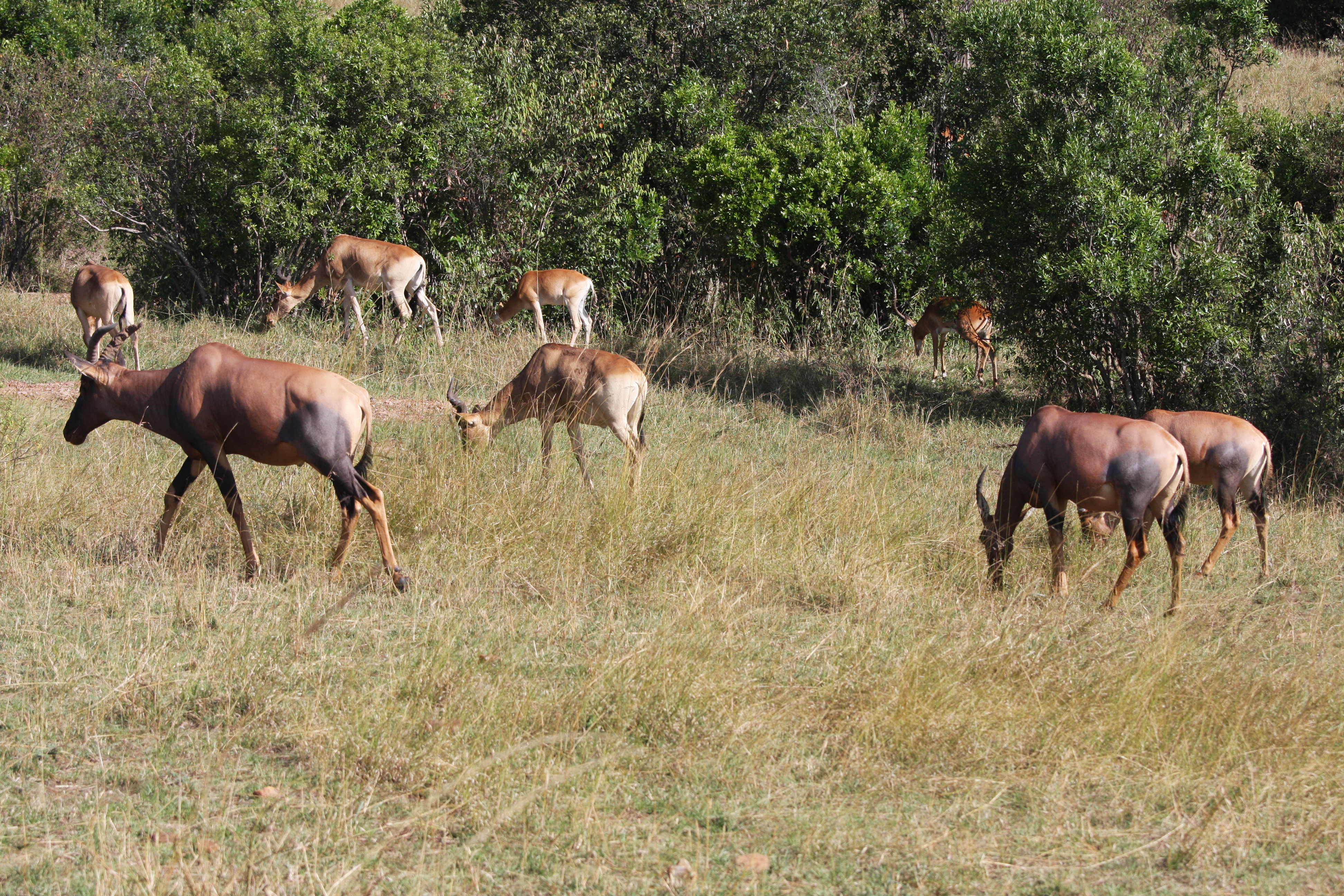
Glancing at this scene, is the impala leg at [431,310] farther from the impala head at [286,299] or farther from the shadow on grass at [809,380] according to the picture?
the shadow on grass at [809,380]

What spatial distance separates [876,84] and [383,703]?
17.2 meters

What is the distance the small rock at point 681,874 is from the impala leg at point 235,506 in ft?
13.0

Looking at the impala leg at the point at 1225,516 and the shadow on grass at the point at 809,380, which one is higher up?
the impala leg at the point at 1225,516

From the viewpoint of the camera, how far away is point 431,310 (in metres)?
16.3

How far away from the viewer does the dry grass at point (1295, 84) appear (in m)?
27.9

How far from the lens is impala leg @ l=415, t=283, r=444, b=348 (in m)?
15.6

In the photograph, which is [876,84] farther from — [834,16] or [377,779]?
[377,779]

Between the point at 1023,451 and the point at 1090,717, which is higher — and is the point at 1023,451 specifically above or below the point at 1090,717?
above

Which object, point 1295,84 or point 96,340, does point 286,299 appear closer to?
point 96,340

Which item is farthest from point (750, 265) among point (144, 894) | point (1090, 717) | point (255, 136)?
point (144, 894)

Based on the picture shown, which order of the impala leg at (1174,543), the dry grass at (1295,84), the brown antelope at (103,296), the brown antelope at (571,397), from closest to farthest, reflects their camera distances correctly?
1. the impala leg at (1174,543)
2. the brown antelope at (571,397)
3. the brown antelope at (103,296)
4. the dry grass at (1295,84)

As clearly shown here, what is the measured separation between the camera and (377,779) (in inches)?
191

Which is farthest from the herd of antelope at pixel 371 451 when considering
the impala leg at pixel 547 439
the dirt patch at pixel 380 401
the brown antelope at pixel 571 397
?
the dirt patch at pixel 380 401

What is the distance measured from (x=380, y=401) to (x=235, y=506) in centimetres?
515
